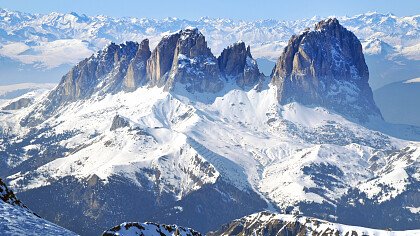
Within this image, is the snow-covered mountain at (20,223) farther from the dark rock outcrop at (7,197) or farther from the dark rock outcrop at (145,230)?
the dark rock outcrop at (145,230)

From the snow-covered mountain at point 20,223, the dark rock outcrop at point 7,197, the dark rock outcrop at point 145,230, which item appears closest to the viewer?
the snow-covered mountain at point 20,223

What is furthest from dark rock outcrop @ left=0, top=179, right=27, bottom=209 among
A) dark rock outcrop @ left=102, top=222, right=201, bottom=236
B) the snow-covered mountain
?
dark rock outcrop @ left=102, top=222, right=201, bottom=236

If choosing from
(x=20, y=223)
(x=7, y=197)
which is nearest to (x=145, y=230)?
(x=7, y=197)

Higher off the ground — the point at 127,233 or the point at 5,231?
the point at 5,231

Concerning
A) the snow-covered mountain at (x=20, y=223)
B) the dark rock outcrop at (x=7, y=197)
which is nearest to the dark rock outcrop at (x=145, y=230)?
the dark rock outcrop at (x=7, y=197)

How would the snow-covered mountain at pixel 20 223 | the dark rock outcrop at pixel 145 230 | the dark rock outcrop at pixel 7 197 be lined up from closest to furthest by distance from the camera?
the snow-covered mountain at pixel 20 223 < the dark rock outcrop at pixel 7 197 < the dark rock outcrop at pixel 145 230

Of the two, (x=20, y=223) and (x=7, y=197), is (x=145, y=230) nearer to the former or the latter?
(x=7, y=197)

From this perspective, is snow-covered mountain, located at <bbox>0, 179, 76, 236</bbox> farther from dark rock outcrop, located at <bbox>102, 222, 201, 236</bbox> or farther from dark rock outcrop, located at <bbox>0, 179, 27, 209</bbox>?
dark rock outcrop, located at <bbox>102, 222, 201, 236</bbox>

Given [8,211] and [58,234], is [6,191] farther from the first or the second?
[58,234]

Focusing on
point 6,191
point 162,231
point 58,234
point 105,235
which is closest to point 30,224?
point 58,234
